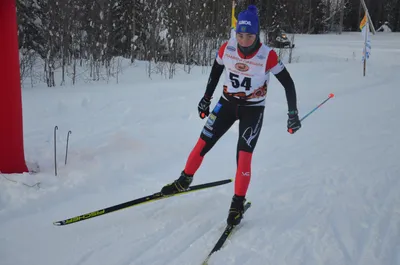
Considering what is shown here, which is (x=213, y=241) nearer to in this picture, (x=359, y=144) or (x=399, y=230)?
(x=399, y=230)

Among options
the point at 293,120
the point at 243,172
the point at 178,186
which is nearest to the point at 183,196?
the point at 178,186

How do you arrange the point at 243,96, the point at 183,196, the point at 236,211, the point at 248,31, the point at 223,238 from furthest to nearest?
the point at 183,196, the point at 243,96, the point at 236,211, the point at 248,31, the point at 223,238

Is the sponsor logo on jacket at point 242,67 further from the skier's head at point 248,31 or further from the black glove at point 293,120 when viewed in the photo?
the black glove at point 293,120

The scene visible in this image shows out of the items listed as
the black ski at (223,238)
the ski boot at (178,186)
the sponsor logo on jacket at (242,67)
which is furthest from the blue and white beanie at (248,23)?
the black ski at (223,238)

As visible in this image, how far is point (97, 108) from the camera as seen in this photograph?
7785mm

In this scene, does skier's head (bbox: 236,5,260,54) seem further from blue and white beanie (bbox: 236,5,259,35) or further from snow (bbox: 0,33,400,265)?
snow (bbox: 0,33,400,265)

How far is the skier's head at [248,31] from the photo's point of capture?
142 inches

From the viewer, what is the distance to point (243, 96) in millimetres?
3920

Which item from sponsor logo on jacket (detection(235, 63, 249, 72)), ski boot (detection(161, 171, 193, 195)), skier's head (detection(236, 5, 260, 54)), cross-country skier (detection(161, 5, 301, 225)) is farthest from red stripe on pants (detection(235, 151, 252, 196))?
skier's head (detection(236, 5, 260, 54))

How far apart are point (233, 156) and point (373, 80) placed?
377 inches

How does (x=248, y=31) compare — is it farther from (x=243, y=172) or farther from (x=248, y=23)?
(x=243, y=172)

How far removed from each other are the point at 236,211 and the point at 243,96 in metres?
→ 1.20

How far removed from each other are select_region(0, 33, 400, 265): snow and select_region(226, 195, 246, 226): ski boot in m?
0.12

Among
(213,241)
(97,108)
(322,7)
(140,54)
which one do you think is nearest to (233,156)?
(213,241)
